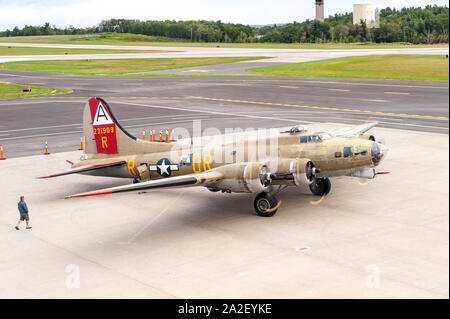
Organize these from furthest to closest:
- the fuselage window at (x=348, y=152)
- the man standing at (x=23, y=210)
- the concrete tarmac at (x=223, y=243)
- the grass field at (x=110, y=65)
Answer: the grass field at (x=110, y=65), the fuselage window at (x=348, y=152), the man standing at (x=23, y=210), the concrete tarmac at (x=223, y=243)

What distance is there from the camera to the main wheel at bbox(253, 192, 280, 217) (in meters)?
25.1

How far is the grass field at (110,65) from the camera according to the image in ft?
407

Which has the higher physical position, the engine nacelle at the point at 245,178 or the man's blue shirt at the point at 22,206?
the engine nacelle at the point at 245,178

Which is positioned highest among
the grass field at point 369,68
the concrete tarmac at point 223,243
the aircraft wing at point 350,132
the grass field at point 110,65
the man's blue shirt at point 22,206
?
the grass field at point 110,65

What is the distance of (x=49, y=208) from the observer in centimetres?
2802

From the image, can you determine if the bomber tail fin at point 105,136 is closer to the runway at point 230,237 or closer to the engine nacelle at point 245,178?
the runway at point 230,237

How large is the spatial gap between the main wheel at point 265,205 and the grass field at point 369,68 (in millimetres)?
65368

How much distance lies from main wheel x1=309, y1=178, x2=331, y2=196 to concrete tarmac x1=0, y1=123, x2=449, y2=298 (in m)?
0.49

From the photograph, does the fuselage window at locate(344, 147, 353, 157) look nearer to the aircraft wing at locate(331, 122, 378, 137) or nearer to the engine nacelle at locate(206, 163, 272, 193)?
the aircraft wing at locate(331, 122, 378, 137)

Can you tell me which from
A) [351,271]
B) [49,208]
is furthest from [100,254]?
[351,271]

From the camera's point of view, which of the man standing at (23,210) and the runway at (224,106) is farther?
the runway at (224,106)

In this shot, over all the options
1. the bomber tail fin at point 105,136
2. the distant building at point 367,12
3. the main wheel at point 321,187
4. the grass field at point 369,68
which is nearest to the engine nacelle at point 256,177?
the main wheel at point 321,187

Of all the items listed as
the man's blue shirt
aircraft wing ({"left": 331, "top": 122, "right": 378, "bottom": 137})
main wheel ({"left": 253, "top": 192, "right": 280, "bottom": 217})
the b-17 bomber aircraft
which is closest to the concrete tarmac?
main wheel ({"left": 253, "top": 192, "right": 280, "bottom": 217})

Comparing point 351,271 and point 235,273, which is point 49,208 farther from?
point 351,271
